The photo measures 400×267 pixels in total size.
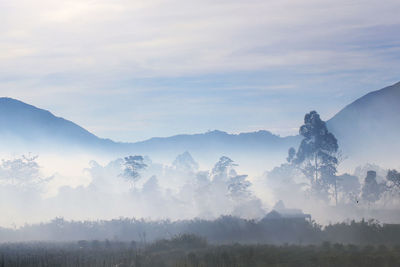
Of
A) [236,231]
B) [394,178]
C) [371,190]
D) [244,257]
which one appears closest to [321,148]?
[394,178]

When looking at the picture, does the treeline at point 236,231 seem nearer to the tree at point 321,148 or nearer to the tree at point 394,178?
the tree at point 394,178

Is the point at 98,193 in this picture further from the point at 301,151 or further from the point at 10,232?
the point at 10,232

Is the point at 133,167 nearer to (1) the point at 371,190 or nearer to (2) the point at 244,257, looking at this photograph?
(1) the point at 371,190

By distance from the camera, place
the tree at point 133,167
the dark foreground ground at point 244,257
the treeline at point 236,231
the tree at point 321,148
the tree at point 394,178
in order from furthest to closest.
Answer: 1. the tree at point 133,167
2. the tree at point 321,148
3. the tree at point 394,178
4. the treeline at point 236,231
5. the dark foreground ground at point 244,257

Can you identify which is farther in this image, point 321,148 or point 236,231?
point 321,148

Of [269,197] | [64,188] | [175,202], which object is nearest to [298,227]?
[175,202]

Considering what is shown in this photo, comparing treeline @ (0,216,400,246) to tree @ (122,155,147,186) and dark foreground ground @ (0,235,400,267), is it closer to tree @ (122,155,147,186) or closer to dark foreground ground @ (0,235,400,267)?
dark foreground ground @ (0,235,400,267)

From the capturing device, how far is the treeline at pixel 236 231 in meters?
39.7

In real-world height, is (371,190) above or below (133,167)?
below

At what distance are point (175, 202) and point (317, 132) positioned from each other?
29434mm

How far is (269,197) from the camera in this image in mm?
113875

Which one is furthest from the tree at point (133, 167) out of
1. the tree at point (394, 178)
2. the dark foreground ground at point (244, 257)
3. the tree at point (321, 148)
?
the dark foreground ground at point (244, 257)

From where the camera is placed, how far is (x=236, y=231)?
48031 mm

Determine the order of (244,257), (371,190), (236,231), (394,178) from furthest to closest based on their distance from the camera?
(394,178)
(371,190)
(236,231)
(244,257)
